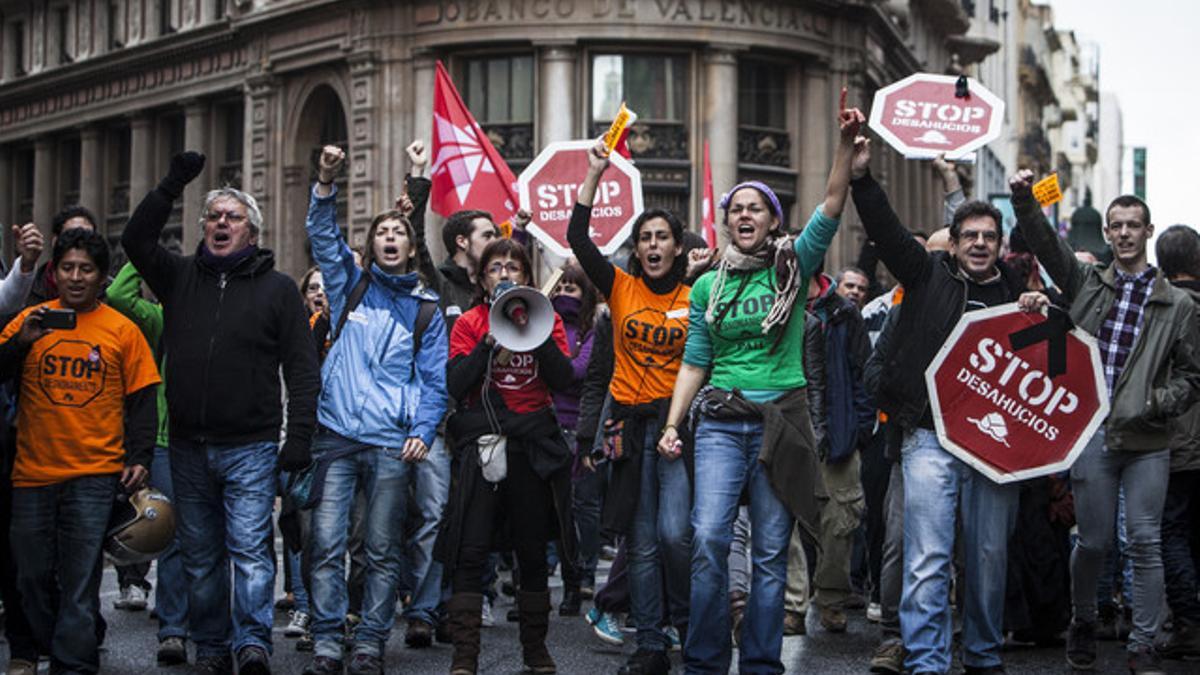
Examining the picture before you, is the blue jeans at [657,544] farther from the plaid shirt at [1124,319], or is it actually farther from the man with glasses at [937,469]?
the plaid shirt at [1124,319]

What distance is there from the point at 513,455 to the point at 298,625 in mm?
2177

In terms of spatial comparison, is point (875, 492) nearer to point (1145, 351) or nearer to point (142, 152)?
point (1145, 351)

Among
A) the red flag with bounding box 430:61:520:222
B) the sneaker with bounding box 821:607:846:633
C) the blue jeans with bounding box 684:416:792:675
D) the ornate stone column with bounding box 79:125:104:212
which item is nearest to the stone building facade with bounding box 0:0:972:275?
the ornate stone column with bounding box 79:125:104:212

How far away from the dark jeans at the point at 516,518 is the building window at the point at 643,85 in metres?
24.9

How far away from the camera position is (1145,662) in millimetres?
8031

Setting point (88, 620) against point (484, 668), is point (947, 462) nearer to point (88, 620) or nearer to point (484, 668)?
point (484, 668)

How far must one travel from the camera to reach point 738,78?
1325 inches

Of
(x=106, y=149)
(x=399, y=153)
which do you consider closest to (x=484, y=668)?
(x=399, y=153)

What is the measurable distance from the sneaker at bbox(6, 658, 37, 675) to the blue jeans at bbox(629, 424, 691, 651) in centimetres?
274

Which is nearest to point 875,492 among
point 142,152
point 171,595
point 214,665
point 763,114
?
point 171,595

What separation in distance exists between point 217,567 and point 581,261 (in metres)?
2.16

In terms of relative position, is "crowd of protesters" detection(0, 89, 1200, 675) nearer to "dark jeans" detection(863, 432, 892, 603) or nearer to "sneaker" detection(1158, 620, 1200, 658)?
"sneaker" detection(1158, 620, 1200, 658)

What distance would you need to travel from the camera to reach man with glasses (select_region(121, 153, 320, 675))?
303 inches

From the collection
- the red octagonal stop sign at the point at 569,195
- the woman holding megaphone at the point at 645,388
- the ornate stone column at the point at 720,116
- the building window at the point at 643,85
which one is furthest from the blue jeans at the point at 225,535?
the building window at the point at 643,85
